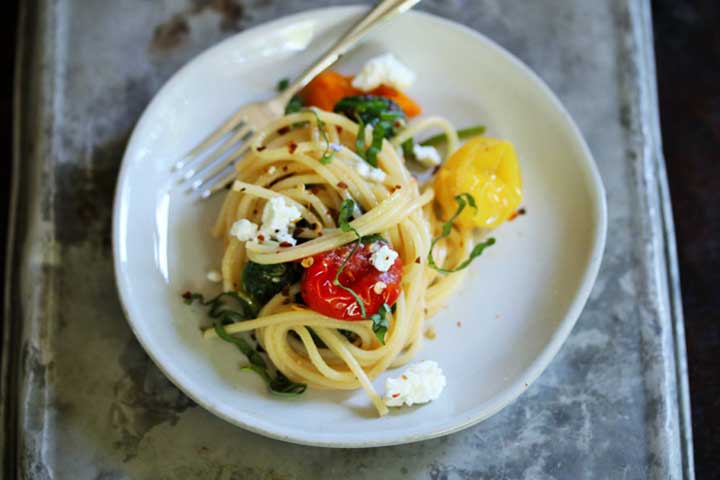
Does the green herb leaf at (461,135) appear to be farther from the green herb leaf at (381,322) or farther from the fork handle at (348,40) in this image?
the green herb leaf at (381,322)

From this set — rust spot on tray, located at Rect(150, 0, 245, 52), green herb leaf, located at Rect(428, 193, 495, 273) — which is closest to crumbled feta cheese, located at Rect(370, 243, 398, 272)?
green herb leaf, located at Rect(428, 193, 495, 273)

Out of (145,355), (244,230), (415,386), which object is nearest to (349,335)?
(415,386)

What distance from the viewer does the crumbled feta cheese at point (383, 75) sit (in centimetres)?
356

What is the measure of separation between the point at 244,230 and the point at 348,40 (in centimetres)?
106

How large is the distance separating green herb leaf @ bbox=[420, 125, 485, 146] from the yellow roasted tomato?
206 mm

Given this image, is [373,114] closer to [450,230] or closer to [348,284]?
[450,230]

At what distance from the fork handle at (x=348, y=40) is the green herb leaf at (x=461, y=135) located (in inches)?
21.9

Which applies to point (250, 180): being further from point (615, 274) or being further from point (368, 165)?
point (615, 274)

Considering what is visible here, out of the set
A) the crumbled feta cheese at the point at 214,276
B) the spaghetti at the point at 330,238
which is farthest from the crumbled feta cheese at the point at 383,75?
the crumbled feta cheese at the point at 214,276

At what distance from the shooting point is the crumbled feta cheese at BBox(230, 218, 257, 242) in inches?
120

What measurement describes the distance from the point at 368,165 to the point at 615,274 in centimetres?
132

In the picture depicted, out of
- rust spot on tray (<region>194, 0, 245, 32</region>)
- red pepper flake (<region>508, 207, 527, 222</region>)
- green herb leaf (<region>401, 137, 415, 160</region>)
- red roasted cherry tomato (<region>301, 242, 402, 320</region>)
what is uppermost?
rust spot on tray (<region>194, 0, 245, 32</region>)

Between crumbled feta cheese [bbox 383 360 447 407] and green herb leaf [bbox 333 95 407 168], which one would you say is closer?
crumbled feta cheese [bbox 383 360 447 407]

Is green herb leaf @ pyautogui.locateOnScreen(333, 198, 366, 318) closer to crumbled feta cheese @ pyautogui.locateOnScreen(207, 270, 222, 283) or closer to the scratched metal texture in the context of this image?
crumbled feta cheese @ pyautogui.locateOnScreen(207, 270, 222, 283)
